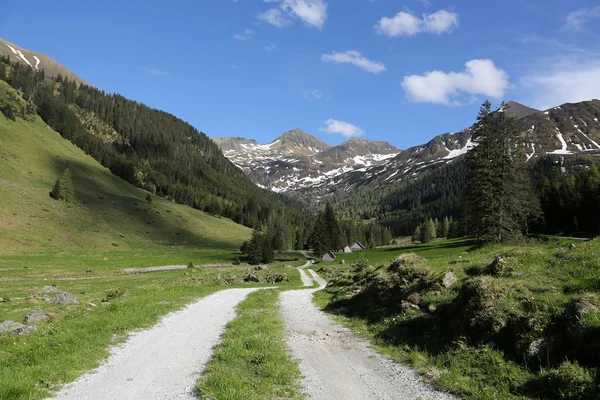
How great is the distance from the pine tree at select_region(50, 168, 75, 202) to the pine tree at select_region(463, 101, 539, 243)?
111 m

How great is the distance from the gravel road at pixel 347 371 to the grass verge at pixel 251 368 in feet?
1.74

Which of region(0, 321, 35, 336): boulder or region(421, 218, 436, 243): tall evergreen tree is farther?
region(421, 218, 436, 243): tall evergreen tree

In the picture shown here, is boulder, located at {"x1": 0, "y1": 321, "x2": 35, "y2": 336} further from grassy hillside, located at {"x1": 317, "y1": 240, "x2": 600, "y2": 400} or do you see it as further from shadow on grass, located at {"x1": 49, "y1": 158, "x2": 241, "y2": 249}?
shadow on grass, located at {"x1": 49, "y1": 158, "x2": 241, "y2": 249}

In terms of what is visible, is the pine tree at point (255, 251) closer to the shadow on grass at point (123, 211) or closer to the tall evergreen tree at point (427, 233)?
the shadow on grass at point (123, 211)

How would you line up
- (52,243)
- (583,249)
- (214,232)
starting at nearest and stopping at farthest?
(583,249) → (52,243) → (214,232)

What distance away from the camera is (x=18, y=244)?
6825 cm

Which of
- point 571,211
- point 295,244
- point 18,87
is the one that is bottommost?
point 295,244

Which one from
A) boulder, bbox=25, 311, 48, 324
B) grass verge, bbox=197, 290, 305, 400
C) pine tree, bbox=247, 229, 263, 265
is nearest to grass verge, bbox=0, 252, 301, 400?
boulder, bbox=25, 311, 48, 324

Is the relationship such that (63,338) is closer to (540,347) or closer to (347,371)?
(347,371)

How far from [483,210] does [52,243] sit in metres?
87.4

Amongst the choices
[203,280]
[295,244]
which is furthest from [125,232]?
[295,244]

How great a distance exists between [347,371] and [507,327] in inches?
207

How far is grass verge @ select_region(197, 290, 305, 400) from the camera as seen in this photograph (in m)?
8.51

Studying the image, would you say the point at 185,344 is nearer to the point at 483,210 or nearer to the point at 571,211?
the point at 483,210
